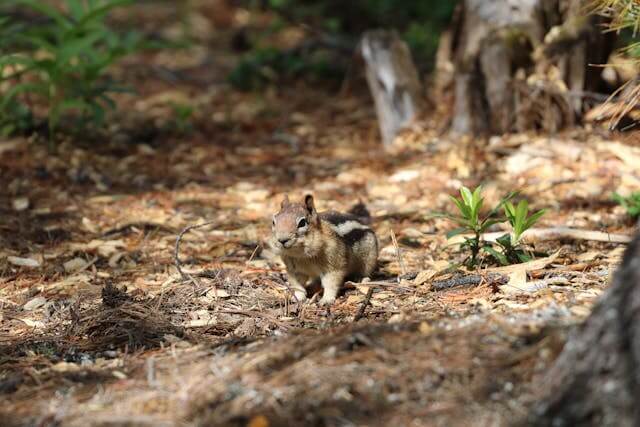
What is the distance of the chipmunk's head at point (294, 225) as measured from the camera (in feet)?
12.3

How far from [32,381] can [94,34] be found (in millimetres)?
3724

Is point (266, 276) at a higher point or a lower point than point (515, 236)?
lower

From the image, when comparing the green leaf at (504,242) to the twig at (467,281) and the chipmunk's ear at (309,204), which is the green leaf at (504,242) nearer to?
the twig at (467,281)

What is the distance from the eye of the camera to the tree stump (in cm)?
664

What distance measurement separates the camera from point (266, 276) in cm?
421

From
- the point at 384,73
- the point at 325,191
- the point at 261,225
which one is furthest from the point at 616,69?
the point at 261,225

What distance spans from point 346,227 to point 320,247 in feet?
1.00

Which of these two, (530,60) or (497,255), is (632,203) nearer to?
(497,255)

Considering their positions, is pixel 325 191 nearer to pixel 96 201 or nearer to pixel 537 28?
pixel 96 201

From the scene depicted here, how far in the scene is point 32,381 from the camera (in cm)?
298

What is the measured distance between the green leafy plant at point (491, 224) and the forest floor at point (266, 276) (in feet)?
0.39

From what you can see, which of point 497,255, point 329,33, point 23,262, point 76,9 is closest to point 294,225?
point 497,255

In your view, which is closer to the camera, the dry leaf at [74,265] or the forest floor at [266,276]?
the forest floor at [266,276]

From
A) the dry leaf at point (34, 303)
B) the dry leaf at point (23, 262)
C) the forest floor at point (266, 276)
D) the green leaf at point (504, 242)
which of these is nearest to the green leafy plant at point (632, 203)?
the forest floor at point (266, 276)
